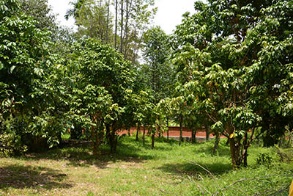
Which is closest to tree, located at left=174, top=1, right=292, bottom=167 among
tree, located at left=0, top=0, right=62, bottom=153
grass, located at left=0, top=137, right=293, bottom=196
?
grass, located at left=0, top=137, right=293, bottom=196

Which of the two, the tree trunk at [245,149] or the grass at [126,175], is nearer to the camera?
the grass at [126,175]

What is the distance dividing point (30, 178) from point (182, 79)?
212 inches

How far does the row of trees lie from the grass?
1.00m

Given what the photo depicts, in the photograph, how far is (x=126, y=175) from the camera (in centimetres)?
961

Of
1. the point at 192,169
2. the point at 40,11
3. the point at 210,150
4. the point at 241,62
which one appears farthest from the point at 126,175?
the point at 40,11

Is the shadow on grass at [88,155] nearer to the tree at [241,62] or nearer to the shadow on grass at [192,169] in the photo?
the shadow on grass at [192,169]

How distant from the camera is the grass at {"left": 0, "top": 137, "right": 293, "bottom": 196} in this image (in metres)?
5.98

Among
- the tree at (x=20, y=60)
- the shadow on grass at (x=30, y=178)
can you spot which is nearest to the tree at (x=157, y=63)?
the shadow on grass at (x=30, y=178)

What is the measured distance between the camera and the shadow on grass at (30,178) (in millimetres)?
7750

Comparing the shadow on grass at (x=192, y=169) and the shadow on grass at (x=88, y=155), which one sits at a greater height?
the shadow on grass at (x=88, y=155)

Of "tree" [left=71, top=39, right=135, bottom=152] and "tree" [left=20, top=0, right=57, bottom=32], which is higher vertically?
"tree" [left=20, top=0, right=57, bottom=32]

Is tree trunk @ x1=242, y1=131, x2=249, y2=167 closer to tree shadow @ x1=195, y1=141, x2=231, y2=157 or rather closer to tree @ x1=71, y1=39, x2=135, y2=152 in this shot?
tree @ x1=71, y1=39, x2=135, y2=152

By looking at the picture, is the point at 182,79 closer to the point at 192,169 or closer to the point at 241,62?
the point at 241,62

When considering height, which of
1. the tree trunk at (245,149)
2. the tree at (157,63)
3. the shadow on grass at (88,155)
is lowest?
the shadow on grass at (88,155)
